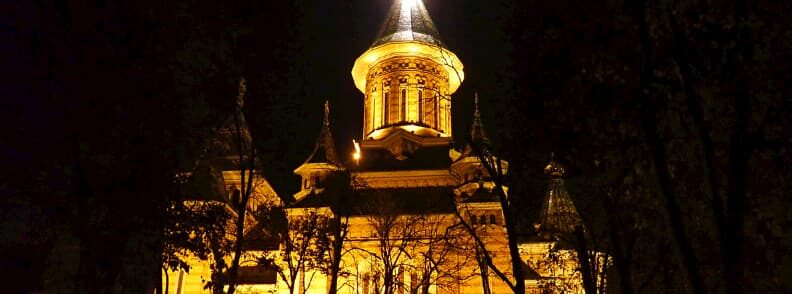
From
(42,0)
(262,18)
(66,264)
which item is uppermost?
(262,18)

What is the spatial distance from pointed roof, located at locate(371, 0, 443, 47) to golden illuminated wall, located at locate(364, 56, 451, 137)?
1525 mm

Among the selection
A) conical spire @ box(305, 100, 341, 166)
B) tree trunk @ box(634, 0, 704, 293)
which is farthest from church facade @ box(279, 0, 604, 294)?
tree trunk @ box(634, 0, 704, 293)

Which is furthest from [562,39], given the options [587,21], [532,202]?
[532,202]

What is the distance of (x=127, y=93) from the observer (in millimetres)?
10594

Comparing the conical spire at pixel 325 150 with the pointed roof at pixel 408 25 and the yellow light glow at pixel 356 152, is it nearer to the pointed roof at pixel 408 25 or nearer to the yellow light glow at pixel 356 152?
the yellow light glow at pixel 356 152

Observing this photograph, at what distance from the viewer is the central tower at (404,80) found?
40.5 meters

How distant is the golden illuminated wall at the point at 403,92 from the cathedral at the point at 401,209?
0.22 ft

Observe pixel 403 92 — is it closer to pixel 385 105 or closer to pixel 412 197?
pixel 385 105

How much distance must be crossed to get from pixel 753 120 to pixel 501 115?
177 inches

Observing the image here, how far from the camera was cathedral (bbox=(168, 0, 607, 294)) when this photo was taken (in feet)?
81.0

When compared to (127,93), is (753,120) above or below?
below

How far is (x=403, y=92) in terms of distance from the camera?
136 ft

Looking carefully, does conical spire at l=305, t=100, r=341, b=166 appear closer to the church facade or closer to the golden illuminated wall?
the church facade

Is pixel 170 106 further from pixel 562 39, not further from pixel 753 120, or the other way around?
pixel 753 120
